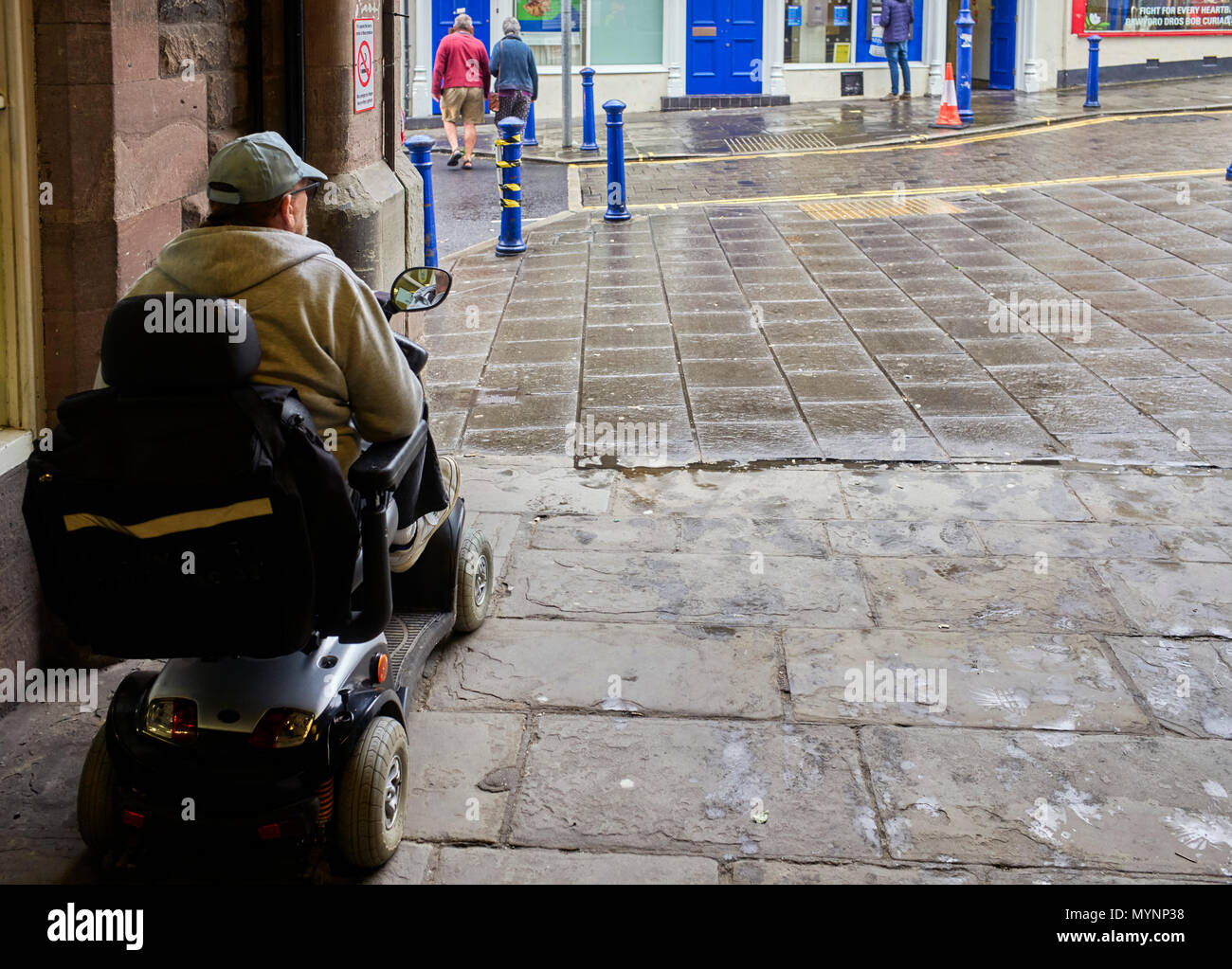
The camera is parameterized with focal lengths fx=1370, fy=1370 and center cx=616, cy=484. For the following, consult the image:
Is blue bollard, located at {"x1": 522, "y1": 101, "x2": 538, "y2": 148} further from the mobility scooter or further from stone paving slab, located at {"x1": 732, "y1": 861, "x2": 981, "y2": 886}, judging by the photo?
stone paving slab, located at {"x1": 732, "y1": 861, "x2": 981, "y2": 886}

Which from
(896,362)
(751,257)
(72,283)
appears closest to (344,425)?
(72,283)

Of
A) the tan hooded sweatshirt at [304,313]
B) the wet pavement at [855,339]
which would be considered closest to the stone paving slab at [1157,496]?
the wet pavement at [855,339]

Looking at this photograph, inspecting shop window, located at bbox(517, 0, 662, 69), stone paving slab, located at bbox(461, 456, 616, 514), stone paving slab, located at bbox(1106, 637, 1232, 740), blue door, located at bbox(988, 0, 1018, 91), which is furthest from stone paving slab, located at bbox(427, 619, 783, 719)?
blue door, located at bbox(988, 0, 1018, 91)

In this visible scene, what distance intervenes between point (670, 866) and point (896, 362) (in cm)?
528

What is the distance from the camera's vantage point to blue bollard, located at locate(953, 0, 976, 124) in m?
19.3

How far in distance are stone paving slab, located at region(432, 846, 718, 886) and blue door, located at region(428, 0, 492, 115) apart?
68.4 ft

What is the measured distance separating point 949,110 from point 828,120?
2058 mm

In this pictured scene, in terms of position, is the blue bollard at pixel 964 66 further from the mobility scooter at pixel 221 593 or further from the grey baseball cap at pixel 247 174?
the mobility scooter at pixel 221 593

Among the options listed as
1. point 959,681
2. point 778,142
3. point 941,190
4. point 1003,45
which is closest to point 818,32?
point 1003,45

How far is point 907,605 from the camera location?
16.0 ft

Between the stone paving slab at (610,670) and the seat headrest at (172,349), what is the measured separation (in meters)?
1.61

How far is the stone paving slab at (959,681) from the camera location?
4.07 metres

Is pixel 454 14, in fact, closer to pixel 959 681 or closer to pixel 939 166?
pixel 939 166

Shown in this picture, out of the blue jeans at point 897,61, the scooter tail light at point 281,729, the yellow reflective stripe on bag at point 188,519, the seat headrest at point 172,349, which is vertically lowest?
the scooter tail light at point 281,729
